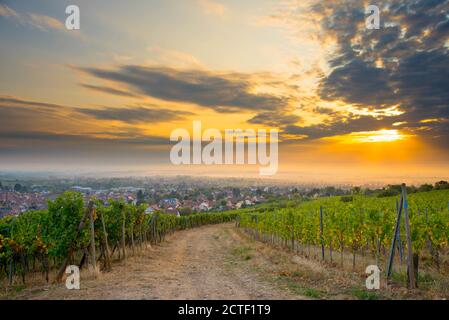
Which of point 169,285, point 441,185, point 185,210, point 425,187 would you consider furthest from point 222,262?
point 441,185

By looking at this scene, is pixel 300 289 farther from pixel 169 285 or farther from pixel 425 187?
pixel 425 187

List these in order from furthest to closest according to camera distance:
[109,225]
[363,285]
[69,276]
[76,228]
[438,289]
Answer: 1. [109,225]
2. [76,228]
3. [69,276]
4. [363,285]
5. [438,289]

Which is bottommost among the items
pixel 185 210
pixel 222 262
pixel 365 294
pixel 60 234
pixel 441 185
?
pixel 185 210

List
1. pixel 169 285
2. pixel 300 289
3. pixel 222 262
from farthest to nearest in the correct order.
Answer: pixel 222 262, pixel 169 285, pixel 300 289

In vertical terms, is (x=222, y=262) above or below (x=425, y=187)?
below

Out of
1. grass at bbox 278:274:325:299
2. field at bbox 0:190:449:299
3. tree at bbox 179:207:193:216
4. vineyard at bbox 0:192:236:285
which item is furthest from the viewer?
tree at bbox 179:207:193:216

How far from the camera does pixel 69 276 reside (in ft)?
35.7

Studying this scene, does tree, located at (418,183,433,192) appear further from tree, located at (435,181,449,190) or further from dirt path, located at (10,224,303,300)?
dirt path, located at (10,224,303,300)

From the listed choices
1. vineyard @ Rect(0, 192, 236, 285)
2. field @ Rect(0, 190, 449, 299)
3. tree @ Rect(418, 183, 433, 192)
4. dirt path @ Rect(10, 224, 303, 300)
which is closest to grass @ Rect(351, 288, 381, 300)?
field @ Rect(0, 190, 449, 299)

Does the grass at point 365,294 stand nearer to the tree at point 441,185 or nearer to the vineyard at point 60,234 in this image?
the vineyard at point 60,234

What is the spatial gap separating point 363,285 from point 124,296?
677 cm

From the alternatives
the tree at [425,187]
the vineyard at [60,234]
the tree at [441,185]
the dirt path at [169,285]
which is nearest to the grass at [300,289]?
the dirt path at [169,285]
